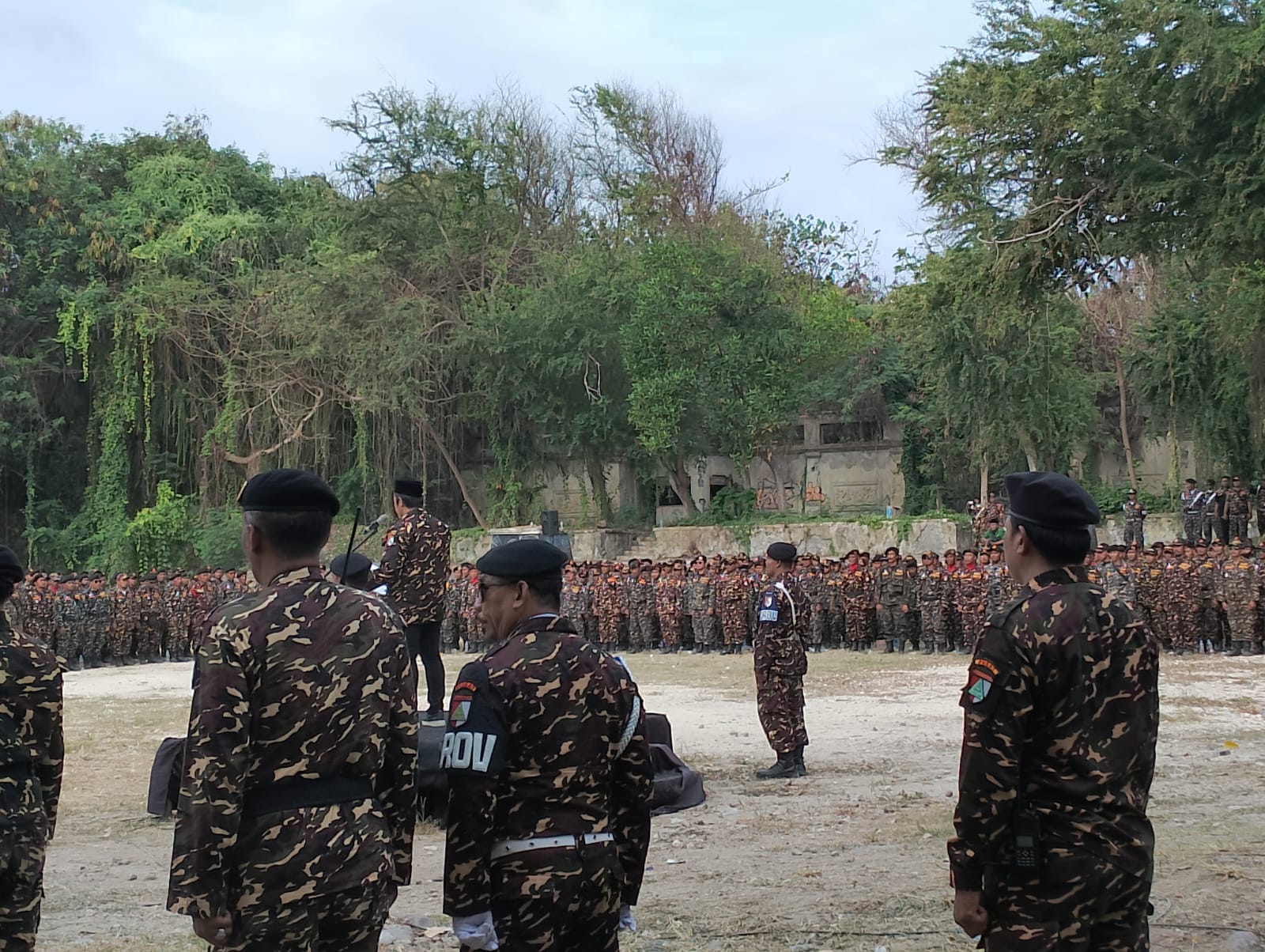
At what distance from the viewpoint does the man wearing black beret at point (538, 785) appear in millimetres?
3352

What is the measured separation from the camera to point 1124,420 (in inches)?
1350

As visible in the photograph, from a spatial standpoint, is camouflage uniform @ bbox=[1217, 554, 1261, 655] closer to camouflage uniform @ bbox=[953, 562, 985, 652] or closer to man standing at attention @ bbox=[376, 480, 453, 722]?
camouflage uniform @ bbox=[953, 562, 985, 652]

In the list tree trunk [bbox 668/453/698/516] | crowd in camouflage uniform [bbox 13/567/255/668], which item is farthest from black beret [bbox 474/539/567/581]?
tree trunk [bbox 668/453/698/516]

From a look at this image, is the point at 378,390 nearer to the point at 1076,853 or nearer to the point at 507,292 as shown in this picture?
the point at 507,292

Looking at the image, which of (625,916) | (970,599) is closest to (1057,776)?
(625,916)

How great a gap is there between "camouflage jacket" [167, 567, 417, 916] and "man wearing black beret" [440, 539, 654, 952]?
202 mm

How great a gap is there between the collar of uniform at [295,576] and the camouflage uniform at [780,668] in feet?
21.2

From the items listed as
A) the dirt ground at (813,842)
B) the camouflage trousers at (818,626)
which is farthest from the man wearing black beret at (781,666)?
the camouflage trousers at (818,626)

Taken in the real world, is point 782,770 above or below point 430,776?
below

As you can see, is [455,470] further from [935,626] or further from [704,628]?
[935,626]

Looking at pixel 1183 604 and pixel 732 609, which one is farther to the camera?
pixel 732 609

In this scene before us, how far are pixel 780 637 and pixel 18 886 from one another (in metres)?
6.49

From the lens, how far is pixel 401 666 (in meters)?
3.51

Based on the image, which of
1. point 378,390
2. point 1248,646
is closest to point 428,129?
point 378,390
